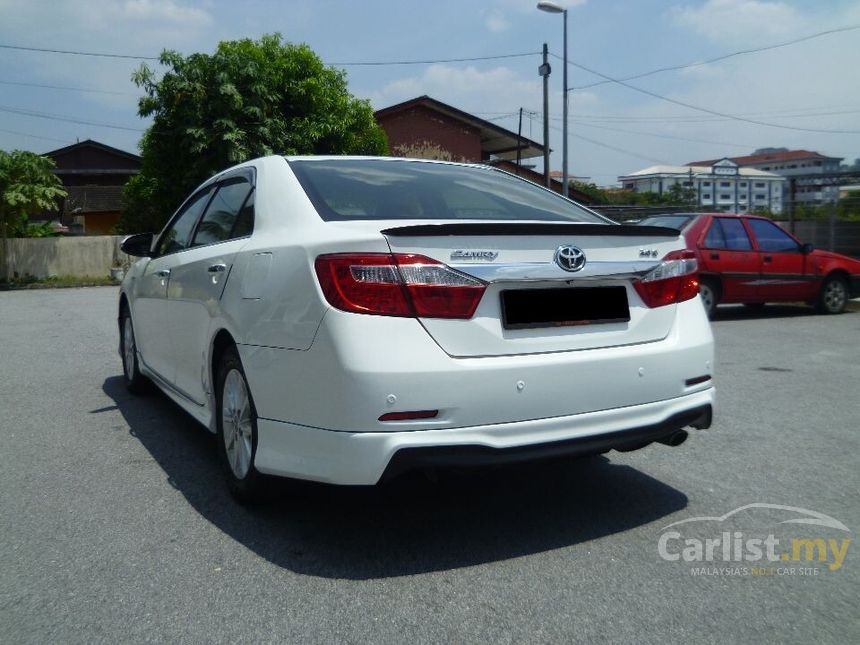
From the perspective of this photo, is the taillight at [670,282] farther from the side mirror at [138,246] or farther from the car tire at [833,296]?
the car tire at [833,296]

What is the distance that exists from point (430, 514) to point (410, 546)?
1.29 ft

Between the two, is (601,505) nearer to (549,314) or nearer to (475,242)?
Result: (549,314)

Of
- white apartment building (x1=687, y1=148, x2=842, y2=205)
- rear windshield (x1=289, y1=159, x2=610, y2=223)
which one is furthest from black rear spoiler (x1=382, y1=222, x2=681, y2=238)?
white apartment building (x1=687, y1=148, x2=842, y2=205)

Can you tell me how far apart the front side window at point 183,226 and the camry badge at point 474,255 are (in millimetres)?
2390

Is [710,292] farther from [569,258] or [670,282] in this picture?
[569,258]

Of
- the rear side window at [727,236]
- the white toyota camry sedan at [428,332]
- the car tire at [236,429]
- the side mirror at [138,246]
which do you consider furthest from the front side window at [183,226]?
the rear side window at [727,236]

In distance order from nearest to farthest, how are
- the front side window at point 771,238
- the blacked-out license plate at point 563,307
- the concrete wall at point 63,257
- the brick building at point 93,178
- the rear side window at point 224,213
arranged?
→ the blacked-out license plate at point 563,307, the rear side window at point 224,213, the front side window at point 771,238, the concrete wall at point 63,257, the brick building at point 93,178

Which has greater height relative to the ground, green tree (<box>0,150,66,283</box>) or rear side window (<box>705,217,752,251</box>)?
green tree (<box>0,150,66,283</box>)

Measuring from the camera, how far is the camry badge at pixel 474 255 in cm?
304

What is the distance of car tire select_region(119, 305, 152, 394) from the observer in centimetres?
643

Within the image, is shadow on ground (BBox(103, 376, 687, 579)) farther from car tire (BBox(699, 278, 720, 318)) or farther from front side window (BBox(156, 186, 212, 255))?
car tire (BBox(699, 278, 720, 318))

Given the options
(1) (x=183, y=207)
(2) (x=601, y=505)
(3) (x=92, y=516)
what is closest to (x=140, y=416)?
(1) (x=183, y=207)

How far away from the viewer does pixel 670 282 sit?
3.62 m

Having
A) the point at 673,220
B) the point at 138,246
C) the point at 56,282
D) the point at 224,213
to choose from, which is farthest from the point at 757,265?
the point at 56,282
